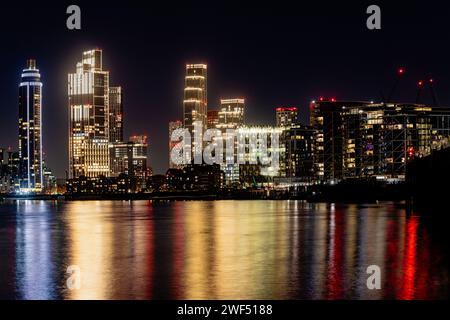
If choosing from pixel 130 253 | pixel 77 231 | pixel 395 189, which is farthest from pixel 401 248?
pixel 395 189

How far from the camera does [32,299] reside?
106 feet

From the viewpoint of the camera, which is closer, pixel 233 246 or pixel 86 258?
pixel 86 258

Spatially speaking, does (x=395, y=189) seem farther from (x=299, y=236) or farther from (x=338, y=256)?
(x=338, y=256)

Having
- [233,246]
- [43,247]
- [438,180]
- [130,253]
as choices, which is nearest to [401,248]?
[233,246]

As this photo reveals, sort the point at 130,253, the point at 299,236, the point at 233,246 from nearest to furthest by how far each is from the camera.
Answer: the point at 130,253, the point at 233,246, the point at 299,236

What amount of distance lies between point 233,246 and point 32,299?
24.9 meters

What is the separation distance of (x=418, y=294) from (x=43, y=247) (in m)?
33.5

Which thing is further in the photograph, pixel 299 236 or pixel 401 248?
pixel 299 236

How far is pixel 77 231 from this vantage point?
76.2 meters
